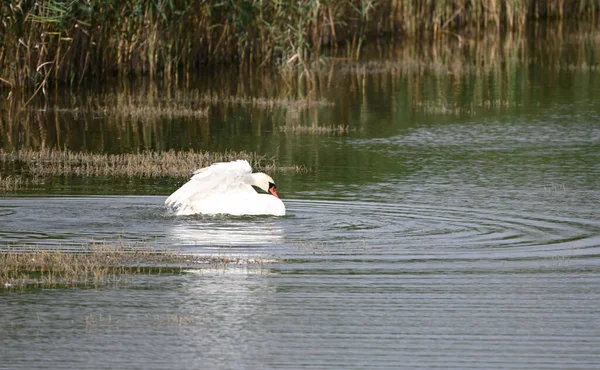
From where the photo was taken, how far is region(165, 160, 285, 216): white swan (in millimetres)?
11242

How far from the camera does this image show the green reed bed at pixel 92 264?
28.6 feet

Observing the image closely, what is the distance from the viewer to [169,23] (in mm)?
23797

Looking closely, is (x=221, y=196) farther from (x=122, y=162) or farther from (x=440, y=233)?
(x=122, y=162)

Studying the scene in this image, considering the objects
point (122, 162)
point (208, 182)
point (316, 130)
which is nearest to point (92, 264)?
point (208, 182)

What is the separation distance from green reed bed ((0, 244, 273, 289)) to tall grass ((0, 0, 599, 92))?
33.4 feet

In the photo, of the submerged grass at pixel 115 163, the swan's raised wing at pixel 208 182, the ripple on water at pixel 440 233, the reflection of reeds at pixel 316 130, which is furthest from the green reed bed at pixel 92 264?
the reflection of reeds at pixel 316 130

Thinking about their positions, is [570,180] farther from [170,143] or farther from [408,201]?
[170,143]

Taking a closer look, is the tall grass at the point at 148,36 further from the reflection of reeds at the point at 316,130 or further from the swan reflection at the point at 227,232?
the swan reflection at the point at 227,232

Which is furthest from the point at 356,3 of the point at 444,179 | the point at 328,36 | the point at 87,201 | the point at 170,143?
the point at 87,201

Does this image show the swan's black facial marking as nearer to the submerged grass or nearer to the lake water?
the lake water

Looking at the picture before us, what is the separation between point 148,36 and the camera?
23.9 metres

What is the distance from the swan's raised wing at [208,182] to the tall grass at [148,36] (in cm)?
838

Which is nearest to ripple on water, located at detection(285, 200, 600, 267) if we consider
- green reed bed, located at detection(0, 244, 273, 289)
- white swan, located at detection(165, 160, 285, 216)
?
white swan, located at detection(165, 160, 285, 216)

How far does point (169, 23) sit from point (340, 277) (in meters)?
15.5
